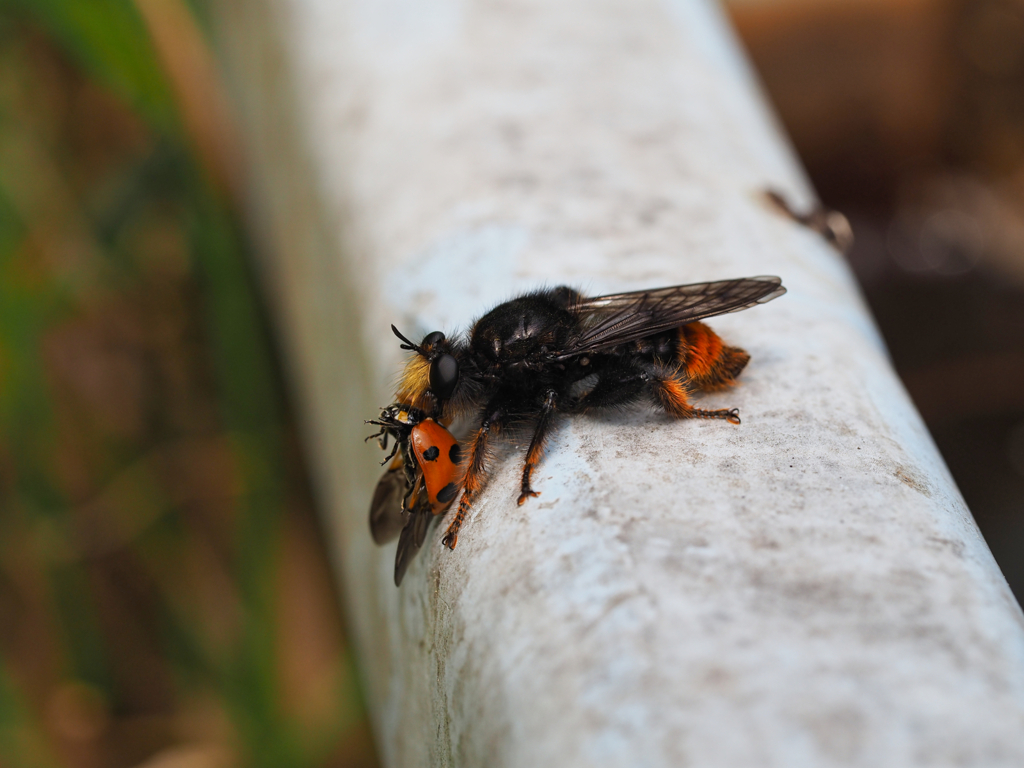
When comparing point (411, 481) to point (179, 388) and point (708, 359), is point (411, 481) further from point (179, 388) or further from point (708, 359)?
point (179, 388)

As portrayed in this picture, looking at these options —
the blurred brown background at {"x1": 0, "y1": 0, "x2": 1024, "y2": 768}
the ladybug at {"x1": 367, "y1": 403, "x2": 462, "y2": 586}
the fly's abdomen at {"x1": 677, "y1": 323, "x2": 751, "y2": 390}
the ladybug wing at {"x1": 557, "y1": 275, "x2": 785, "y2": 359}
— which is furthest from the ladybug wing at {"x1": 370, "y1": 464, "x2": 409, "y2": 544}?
the blurred brown background at {"x1": 0, "y1": 0, "x2": 1024, "y2": 768}

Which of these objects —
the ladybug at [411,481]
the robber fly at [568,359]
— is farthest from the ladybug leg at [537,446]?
the ladybug at [411,481]

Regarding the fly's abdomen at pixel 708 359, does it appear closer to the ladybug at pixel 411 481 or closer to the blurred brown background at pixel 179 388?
the ladybug at pixel 411 481

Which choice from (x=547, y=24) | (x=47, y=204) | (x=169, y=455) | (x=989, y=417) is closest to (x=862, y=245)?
(x=989, y=417)

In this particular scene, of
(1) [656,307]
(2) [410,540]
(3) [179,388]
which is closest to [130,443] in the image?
(3) [179,388]

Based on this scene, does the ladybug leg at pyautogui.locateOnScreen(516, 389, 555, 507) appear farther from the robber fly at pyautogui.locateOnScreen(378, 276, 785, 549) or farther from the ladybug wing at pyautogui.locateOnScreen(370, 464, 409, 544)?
the ladybug wing at pyautogui.locateOnScreen(370, 464, 409, 544)

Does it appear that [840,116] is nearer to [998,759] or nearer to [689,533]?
[689,533]
